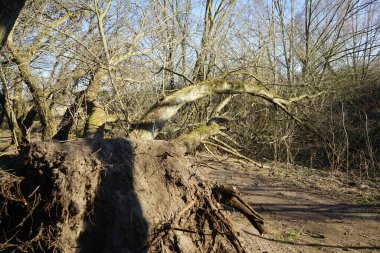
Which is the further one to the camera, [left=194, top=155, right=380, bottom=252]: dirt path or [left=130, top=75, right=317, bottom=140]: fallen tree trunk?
[left=130, top=75, right=317, bottom=140]: fallen tree trunk

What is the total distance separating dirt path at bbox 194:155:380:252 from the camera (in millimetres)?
4617

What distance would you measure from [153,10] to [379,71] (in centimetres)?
1263

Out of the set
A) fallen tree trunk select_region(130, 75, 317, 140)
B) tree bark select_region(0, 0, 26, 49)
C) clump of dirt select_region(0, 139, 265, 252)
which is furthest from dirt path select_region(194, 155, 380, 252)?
tree bark select_region(0, 0, 26, 49)

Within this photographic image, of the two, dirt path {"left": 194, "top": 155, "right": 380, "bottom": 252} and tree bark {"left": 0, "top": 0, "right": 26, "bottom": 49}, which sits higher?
Answer: tree bark {"left": 0, "top": 0, "right": 26, "bottom": 49}

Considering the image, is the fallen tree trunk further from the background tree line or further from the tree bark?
the tree bark

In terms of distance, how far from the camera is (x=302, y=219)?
579 centimetres

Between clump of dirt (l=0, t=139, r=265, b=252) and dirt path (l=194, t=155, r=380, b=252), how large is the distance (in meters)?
0.36

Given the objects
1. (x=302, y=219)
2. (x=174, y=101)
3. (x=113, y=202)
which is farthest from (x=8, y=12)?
(x=302, y=219)

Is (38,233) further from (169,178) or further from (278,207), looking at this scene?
(278,207)

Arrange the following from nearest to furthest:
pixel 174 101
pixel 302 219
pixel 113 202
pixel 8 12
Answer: pixel 113 202, pixel 8 12, pixel 302 219, pixel 174 101

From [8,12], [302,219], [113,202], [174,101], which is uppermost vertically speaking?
[8,12]

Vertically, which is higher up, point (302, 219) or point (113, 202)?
point (113, 202)

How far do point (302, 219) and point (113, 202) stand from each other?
3714mm

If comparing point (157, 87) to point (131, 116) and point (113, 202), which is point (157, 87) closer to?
point (131, 116)
